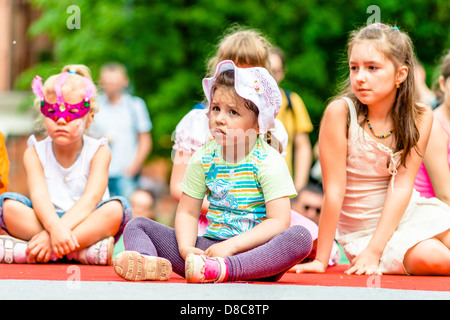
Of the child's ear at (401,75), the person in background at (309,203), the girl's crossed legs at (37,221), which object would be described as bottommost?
the person in background at (309,203)

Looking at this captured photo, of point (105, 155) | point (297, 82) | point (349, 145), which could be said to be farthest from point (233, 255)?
point (297, 82)

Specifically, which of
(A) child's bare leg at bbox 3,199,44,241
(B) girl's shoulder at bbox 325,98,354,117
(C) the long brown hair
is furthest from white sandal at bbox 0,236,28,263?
(C) the long brown hair

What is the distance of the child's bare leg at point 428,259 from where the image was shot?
16.0 ft

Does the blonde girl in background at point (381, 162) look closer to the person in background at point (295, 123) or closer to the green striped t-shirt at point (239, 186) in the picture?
the green striped t-shirt at point (239, 186)

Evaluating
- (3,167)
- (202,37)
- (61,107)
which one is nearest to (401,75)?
(61,107)

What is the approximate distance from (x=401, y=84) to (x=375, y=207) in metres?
0.75

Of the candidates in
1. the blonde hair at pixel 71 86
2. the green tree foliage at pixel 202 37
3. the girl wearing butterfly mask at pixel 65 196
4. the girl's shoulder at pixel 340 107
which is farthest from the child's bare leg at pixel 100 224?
the green tree foliage at pixel 202 37

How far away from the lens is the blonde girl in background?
4.88 metres

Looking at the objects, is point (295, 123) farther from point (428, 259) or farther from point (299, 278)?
point (299, 278)

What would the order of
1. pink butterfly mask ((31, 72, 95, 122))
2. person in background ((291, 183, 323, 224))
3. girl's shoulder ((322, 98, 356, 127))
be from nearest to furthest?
girl's shoulder ((322, 98, 356, 127))
pink butterfly mask ((31, 72, 95, 122))
person in background ((291, 183, 323, 224))

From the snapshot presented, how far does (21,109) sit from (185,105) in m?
4.04

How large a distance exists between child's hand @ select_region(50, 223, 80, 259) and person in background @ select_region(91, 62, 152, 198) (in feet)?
13.0

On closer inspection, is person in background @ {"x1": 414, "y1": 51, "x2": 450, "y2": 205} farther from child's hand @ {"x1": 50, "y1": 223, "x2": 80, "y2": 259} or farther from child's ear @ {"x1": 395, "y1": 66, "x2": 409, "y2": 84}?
child's hand @ {"x1": 50, "y1": 223, "x2": 80, "y2": 259}
